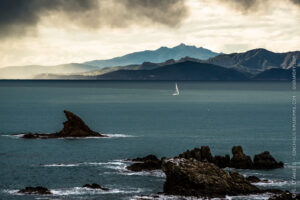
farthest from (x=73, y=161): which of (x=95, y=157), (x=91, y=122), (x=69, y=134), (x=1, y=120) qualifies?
(x=1, y=120)

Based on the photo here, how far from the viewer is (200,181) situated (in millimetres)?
52281

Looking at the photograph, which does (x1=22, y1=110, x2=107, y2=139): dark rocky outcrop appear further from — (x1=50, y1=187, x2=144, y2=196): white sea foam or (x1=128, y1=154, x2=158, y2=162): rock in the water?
(x1=50, y1=187, x2=144, y2=196): white sea foam

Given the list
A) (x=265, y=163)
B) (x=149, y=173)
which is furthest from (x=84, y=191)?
(x=265, y=163)

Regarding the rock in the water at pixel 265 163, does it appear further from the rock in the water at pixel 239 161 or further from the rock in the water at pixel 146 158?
the rock in the water at pixel 146 158

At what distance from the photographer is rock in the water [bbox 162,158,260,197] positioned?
52281mm

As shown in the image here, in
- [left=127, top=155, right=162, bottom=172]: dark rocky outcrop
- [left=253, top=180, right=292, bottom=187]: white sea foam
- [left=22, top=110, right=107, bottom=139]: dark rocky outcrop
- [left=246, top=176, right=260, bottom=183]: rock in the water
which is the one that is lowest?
[left=253, top=180, right=292, bottom=187]: white sea foam

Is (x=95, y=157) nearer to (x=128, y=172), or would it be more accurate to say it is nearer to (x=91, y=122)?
(x=128, y=172)

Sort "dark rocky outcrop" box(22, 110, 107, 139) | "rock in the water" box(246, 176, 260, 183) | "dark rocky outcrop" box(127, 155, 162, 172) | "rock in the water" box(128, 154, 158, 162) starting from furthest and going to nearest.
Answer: "dark rocky outcrop" box(22, 110, 107, 139) → "rock in the water" box(128, 154, 158, 162) → "dark rocky outcrop" box(127, 155, 162, 172) → "rock in the water" box(246, 176, 260, 183)

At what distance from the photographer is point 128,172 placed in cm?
6538

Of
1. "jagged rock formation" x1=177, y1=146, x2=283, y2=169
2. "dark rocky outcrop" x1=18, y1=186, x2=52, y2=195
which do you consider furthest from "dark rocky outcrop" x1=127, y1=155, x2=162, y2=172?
"dark rocky outcrop" x1=18, y1=186, x2=52, y2=195

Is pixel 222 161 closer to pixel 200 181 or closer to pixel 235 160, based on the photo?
pixel 235 160

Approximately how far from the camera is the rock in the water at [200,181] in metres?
52.3

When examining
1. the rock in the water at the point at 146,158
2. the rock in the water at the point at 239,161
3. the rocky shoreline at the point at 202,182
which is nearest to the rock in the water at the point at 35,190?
the rocky shoreline at the point at 202,182

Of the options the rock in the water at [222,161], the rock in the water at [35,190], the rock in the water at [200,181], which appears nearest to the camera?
the rock in the water at [200,181]
